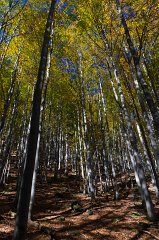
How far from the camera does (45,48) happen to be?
4.84 metres

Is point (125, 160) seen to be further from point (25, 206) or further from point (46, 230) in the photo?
point (25, 206)

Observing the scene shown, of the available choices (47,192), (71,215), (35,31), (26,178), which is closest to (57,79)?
(35,31)

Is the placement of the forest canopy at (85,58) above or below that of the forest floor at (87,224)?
above

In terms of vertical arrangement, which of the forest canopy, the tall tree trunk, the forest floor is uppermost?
the forest canopy

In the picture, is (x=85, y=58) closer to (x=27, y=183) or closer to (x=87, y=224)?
(x=87, y=224)

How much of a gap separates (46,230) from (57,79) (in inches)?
434

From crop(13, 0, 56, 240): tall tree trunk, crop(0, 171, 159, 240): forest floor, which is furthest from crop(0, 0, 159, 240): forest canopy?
crop(0, 171, 159, 240): forest floor

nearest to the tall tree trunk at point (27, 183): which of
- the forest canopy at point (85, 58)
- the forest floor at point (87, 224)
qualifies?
the forest canopy at point (85, 58)

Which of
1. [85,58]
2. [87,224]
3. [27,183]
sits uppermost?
[85,58]

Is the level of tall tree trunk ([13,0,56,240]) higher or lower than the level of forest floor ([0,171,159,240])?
higher

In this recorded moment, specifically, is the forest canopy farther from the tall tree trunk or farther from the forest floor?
the forest floor

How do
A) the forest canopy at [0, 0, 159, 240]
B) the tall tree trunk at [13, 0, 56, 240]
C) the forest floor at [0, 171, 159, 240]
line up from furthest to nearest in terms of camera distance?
the forest canopy at [0, 0, 159, 240] → the forest floor at [0, 171, 159, 240] → the tall tree trunk at [13, 0, 56, 240]

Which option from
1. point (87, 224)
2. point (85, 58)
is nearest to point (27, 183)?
point (87, 224)

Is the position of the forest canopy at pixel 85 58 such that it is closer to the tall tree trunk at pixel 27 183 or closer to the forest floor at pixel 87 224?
the tall tree trunk at pixel 27 183
